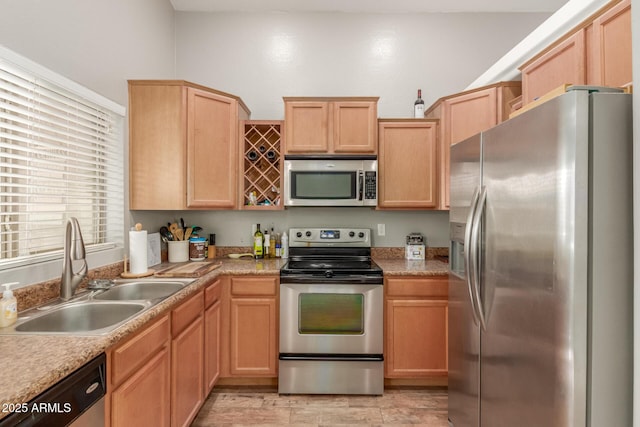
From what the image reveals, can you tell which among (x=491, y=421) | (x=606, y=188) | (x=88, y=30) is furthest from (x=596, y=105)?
(x=88, y=30)

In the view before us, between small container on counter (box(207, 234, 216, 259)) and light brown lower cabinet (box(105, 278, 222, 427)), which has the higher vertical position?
small container on counter (box(207, 234, 216, 259))

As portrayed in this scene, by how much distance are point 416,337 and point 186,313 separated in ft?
5.47

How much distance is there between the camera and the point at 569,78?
1668 mm

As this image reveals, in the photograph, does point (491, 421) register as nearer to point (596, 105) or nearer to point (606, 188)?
point (606, 188)

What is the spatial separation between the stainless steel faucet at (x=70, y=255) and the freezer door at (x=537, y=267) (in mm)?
1964

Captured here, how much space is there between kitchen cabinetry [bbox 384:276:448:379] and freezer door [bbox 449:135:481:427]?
481 mm

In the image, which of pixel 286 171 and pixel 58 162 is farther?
pixel 286 171

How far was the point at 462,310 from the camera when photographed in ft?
5.90

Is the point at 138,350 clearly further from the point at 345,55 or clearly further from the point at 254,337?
the point at 345,55

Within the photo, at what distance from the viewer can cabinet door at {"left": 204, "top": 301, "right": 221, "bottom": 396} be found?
2195 mm

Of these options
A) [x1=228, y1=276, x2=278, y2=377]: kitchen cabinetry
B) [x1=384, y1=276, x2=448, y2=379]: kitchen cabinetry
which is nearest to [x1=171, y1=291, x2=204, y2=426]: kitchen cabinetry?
[x1=228, y1=276, x2=278, y2=377]: kitchen cabinetry

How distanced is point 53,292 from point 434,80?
3.37 m

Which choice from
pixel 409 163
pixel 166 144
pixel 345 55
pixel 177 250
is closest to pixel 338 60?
pixel 345 55

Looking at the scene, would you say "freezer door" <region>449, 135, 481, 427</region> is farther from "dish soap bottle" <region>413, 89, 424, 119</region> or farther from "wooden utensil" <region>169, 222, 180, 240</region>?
"wooden utensil" <region>169, 222, 180, 240</region>
